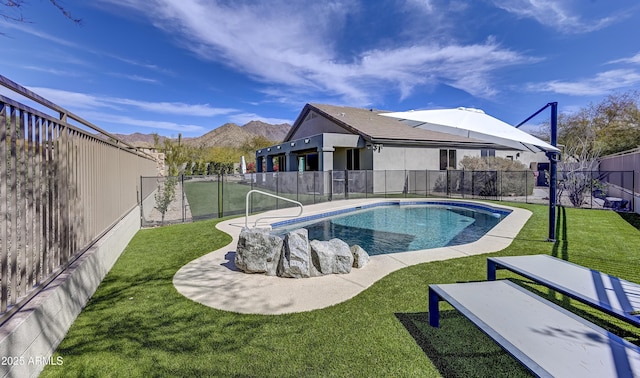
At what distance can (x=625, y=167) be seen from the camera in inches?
549

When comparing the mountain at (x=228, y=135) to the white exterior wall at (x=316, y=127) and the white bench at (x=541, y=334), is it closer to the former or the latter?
the white exterior wall at (x=316, y=127)

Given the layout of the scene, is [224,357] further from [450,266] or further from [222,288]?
[450,266]

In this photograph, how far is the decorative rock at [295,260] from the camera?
475 centimetres

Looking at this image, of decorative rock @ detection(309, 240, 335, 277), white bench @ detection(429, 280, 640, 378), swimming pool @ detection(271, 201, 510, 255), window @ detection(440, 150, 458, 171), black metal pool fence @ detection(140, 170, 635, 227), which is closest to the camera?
white bench @ detection(429, 280, 640, 378)

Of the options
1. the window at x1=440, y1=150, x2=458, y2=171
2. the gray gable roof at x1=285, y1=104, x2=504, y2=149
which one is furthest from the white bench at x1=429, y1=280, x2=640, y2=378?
the window at x1=440, y1=150, x2=458, y2=171

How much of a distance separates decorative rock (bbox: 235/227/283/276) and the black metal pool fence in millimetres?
6436

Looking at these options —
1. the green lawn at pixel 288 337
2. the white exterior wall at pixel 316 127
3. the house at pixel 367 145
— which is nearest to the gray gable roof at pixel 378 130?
the house at pixel 367 145

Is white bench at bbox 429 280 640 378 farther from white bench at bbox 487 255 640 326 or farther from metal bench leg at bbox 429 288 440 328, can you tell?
white bench at bbox 487 255 640 326

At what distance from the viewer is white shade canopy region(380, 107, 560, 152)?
5.13 meters

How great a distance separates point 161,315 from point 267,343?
148cm

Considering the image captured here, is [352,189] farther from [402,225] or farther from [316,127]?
[316,127]

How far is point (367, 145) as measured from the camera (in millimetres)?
17906

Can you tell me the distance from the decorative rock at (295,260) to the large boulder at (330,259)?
135mm

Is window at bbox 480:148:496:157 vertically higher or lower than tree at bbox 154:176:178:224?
higher
